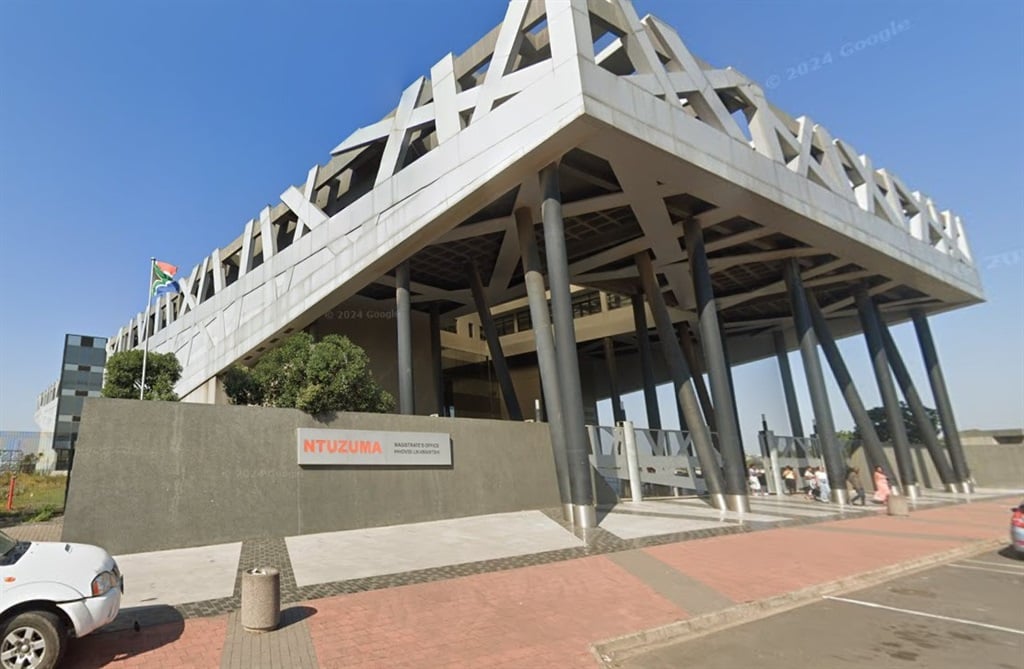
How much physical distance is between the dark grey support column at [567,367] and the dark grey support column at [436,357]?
1387cm

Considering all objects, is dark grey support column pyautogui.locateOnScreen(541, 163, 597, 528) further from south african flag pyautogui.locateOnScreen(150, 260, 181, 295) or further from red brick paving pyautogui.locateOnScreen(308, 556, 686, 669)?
south african flag pyautogui.locateOnScreen(150, 260, 181, 295)

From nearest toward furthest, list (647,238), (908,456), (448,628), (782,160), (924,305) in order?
(448,628) → (782,160) → (647,238) → (908,456) → (924,305)

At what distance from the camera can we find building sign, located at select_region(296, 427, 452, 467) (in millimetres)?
12048

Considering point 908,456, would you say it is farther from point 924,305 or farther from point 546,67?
point 546,67

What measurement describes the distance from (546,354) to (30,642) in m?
12.7

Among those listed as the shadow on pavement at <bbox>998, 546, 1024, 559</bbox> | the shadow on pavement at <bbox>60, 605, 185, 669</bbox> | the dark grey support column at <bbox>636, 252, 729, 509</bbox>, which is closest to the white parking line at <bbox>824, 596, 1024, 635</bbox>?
the shadow on pavement at <bbox>998, 546, 1024, 559</bbox>

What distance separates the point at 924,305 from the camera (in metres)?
33.9

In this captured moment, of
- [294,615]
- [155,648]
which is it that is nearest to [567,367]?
[294,615]

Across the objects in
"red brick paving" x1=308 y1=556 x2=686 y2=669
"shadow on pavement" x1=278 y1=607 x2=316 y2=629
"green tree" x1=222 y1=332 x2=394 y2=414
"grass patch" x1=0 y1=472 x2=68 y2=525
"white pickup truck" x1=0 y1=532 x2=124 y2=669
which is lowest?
"red brick paving" x1=308 y1=556 x2=686 y2=669

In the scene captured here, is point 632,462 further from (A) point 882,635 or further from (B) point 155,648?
(B) point 155,648

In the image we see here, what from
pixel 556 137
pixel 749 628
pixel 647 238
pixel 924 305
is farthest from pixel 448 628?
pixel 924 305

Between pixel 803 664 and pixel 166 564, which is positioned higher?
pixel 166 564

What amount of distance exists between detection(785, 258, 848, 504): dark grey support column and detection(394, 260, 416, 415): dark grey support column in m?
17.5

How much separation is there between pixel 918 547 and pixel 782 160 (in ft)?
47.2
